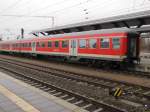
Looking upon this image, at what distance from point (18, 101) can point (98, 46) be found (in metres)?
11.6

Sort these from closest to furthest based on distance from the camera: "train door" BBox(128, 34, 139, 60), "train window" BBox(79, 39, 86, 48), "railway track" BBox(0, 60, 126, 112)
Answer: "railway track" BBox(0, 60, 126, 112)
"train door" BBox(128, 34, 139, 60)
"train window" BBox(79, 39, 86, 48)

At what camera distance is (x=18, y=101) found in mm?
7727

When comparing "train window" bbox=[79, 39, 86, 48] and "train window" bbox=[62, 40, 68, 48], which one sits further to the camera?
"train window" bbox=[62, 40, 68, 48]

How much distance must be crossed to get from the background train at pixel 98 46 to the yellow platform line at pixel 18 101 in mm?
9280

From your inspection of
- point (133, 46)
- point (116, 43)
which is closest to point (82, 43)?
point (116, 43)

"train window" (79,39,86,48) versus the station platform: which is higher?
"train window" (79,39,86,48)

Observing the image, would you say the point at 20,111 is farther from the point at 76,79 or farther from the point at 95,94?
the point at 76,79

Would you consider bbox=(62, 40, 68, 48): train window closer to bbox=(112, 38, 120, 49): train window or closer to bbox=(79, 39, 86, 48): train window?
bbox=(79, 39, 86, 48): train window

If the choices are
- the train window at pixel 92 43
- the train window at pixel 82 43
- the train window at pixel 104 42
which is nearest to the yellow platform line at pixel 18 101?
the train window at pixel 104 42

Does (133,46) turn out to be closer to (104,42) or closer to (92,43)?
(104,42)

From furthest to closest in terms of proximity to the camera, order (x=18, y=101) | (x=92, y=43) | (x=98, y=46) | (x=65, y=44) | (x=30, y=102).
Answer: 1. (x=65, y=44)
2. (x=92, y=43)
3. (x=98, y=46)
4. (x=18, y=101)
5. (x=30, y=102)

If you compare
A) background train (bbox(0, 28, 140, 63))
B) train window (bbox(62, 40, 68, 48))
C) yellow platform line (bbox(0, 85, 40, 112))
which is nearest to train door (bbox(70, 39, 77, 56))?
background train (bbox(0, 28, 140, 63))

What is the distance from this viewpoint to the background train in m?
17.0

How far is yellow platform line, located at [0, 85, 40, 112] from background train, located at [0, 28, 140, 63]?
9280mm
